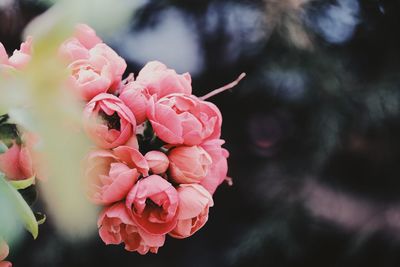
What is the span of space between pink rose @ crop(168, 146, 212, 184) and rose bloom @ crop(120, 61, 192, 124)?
3 cm

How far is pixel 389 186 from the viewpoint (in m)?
1.06

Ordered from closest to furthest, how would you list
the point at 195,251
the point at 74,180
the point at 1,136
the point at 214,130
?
the point at 74,180 → the point at 1,136 → the point at 214,130 → the point at 195,251

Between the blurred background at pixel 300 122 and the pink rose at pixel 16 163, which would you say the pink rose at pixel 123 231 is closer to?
the pink rose at pixel 16 163

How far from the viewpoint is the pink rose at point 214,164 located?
1.19ft

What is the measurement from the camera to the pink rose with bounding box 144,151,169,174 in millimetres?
324

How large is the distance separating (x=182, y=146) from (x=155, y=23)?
71 cm

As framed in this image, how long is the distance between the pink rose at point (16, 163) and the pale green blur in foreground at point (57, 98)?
Result: 0.17m

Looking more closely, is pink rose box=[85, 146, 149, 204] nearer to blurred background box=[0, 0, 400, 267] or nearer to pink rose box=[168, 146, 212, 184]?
pink rose box=[168, 146, 212, 184]

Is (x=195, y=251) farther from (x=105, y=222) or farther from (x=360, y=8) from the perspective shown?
(x=105, y=222)

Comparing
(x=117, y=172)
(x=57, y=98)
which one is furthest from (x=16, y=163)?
(x=57, y=98)

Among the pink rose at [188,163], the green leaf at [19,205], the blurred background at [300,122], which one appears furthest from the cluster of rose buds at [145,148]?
the blurred background at [300,122]

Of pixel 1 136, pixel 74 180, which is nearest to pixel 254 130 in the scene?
pixel 1 136

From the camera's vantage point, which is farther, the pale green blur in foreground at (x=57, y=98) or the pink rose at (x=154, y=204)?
the pink rose at (x=154, y=204)

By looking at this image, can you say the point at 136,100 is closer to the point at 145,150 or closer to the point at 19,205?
the point at 145,150
